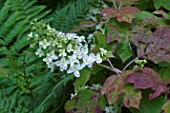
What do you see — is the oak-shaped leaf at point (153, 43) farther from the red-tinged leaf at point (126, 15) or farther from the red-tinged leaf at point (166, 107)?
the red-tinged leaf at point (166, 107)

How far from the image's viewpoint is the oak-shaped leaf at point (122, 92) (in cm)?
139

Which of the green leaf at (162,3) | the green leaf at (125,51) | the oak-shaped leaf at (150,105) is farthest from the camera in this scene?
the green leaf at (162,3)

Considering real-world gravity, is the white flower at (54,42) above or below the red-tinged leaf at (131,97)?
above

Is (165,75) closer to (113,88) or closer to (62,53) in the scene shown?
(113,88)

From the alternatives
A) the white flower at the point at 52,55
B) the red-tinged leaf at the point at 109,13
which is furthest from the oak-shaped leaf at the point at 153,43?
the white flower at the point at 52,55


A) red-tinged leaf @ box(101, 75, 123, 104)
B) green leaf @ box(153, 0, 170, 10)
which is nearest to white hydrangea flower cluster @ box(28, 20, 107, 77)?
red-tinged leaf @ box(101, 75, 123, 104)

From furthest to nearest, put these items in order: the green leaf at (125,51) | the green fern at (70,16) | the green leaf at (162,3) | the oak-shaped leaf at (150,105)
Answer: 1. the green fern at (70,16)
2. the green leaf at (162,3)
3. the green leaf at (125,51)
4. the oak-shaped leaf at (150,105)

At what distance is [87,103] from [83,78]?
4.0 inches

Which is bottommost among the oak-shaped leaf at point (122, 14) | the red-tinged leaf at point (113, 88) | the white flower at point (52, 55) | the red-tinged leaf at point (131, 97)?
the red-tinged leaf at point (131, 97)

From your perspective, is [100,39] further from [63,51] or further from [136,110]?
[136,110]

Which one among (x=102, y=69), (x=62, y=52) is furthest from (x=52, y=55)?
(x=102, y=69)

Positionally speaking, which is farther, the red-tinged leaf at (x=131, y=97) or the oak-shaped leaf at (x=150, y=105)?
the oak-shaped leaf at (x=150, y=105)

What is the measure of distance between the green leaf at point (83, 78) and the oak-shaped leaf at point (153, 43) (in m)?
0.22

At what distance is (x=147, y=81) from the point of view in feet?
4.65
